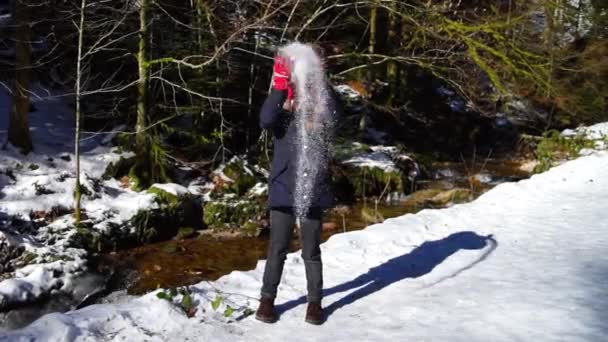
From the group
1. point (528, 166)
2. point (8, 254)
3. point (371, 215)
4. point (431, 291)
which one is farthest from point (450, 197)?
point (8, 254)

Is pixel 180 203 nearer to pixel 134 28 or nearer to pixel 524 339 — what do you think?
pixel 134 28

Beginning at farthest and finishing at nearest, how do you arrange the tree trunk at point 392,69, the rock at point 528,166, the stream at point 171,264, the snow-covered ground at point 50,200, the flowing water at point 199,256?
the tree trunk at point 392,69, the rock at point 528,166, the flowing water at point 199,256, the snow-covered ground at point 50,200, the stream at point 171,264

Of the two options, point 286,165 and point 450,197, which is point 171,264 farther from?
point 450,197

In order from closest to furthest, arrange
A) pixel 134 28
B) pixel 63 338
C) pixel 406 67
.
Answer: pixel 63 338 → pixel 134 28 → pixel 406 67

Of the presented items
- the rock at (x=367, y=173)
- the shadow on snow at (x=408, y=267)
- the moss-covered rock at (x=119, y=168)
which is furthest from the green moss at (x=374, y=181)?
the shadow on snow at (x=408, y=267)

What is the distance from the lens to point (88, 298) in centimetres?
754

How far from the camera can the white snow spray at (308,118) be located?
157 inches

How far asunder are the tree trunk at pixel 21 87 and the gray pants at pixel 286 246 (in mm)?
8155

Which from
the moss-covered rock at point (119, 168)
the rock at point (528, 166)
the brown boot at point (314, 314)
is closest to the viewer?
the brown boot at point (314, 314)

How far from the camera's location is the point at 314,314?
4.15 meters

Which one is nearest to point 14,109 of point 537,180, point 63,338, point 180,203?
point 180,203

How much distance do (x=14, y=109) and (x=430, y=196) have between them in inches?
334

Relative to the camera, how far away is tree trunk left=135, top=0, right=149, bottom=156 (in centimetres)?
1099

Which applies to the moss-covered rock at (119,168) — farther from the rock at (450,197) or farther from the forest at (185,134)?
the rock at (450,197)
